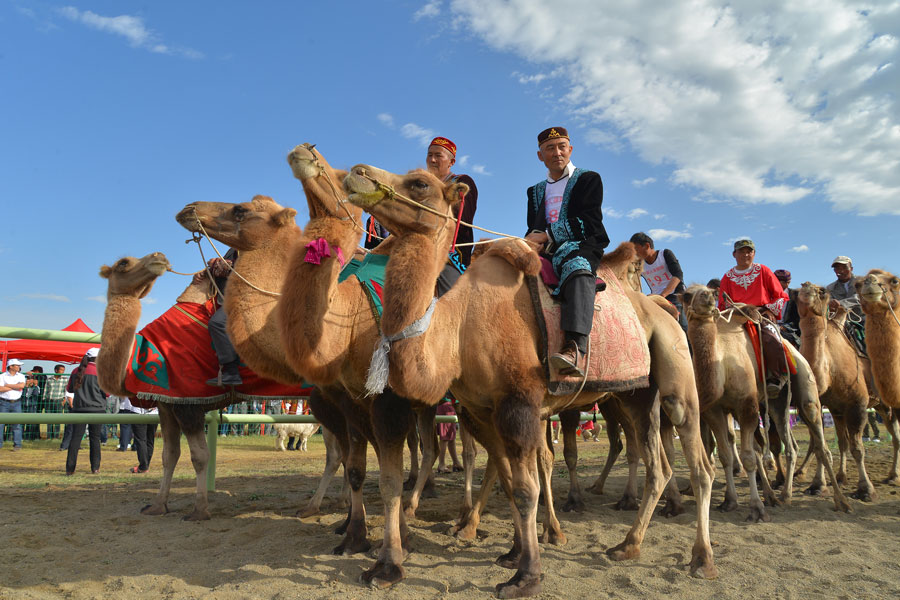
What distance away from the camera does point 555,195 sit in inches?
213

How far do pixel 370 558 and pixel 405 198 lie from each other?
2.92 metres

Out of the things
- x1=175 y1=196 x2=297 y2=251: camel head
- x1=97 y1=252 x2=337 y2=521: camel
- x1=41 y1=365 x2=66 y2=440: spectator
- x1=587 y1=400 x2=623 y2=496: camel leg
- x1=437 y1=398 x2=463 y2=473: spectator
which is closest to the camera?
x1=175 y1=196 x2=297 y2=251: camel head

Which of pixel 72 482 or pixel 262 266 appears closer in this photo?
pixel 262 266

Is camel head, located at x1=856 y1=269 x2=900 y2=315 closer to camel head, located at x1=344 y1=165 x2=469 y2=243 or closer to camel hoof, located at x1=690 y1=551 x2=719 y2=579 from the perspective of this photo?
camel hoof, located at x1=690 y1=551 x2=719 y2=579

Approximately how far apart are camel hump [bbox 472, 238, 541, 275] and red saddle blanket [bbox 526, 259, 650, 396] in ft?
0.64

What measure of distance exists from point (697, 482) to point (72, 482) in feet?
27.7

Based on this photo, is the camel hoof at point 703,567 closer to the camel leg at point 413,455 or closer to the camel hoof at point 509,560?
the camel hoof at point 509,560

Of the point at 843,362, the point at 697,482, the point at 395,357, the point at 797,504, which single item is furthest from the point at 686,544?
the point at 843,362

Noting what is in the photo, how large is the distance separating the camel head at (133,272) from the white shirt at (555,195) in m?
4.12

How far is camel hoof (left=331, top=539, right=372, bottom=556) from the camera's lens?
4832mm

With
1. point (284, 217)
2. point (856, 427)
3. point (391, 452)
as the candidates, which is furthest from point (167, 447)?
point (856, 427)

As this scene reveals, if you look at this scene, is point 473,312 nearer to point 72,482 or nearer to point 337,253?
point 337,253

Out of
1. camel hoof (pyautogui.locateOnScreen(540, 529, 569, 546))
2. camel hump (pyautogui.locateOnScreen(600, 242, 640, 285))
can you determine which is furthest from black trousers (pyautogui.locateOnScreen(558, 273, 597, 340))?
camel hoof (pyautogui.locateOnScreen(540, 529, 569, 546))

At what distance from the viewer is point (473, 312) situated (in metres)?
4.33
